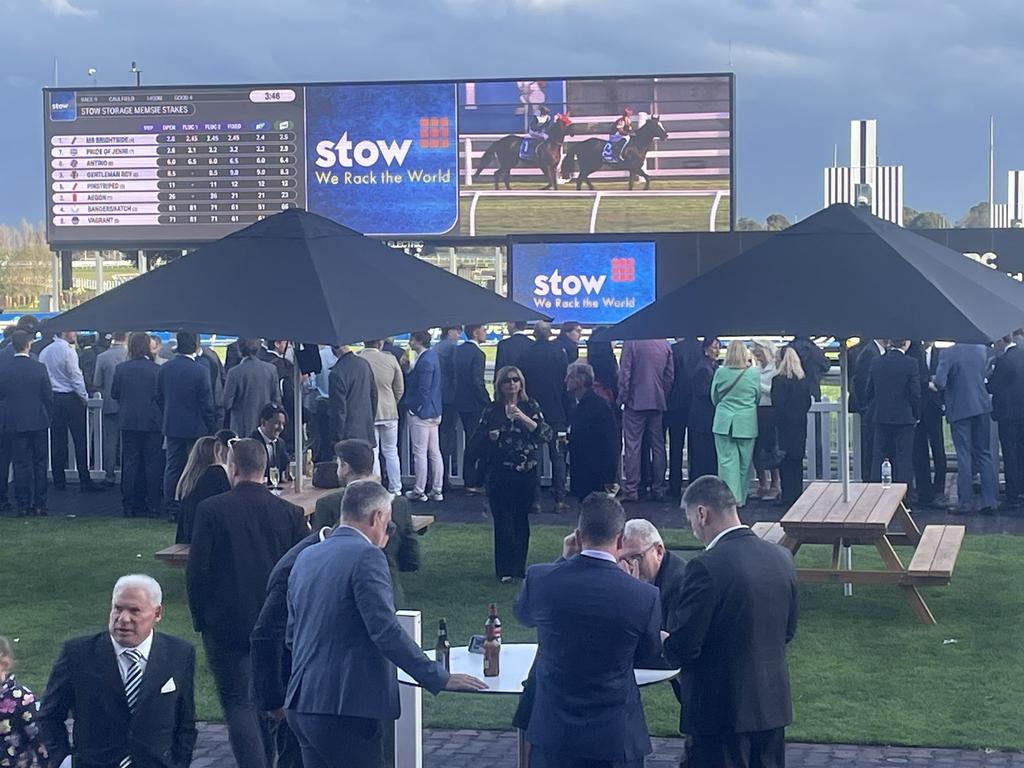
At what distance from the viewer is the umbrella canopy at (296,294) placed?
9617 millimetres

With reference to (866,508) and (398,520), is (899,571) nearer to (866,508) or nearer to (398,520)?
(866,508)

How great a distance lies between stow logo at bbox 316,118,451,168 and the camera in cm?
2734

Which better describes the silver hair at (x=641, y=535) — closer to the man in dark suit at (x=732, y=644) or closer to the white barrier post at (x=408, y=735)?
the man in dark suit at (x=732, y=644)

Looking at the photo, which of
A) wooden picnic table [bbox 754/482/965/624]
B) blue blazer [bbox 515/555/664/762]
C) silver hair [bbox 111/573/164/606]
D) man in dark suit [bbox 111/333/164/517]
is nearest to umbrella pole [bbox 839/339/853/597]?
wooden picnic table [bbox 754/482/965/624]

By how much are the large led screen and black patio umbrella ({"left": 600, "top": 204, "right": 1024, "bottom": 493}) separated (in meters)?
12.0

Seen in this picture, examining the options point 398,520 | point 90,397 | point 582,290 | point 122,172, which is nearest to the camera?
point 398,520

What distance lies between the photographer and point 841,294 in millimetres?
9867

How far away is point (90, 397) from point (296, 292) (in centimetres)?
933

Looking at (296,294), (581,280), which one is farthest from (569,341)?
(296,294)

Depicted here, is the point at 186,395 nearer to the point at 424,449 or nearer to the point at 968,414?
the point at 424,449

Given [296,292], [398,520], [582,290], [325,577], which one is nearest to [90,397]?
[582,290]

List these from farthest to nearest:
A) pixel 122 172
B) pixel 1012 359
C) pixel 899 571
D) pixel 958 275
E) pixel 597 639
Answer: pixel 122 172, pixel 1012 359, pixel 899 571, pixel 958 275, pixel 597 639

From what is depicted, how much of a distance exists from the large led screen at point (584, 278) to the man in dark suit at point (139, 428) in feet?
23.9

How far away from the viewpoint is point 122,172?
92.2ft
